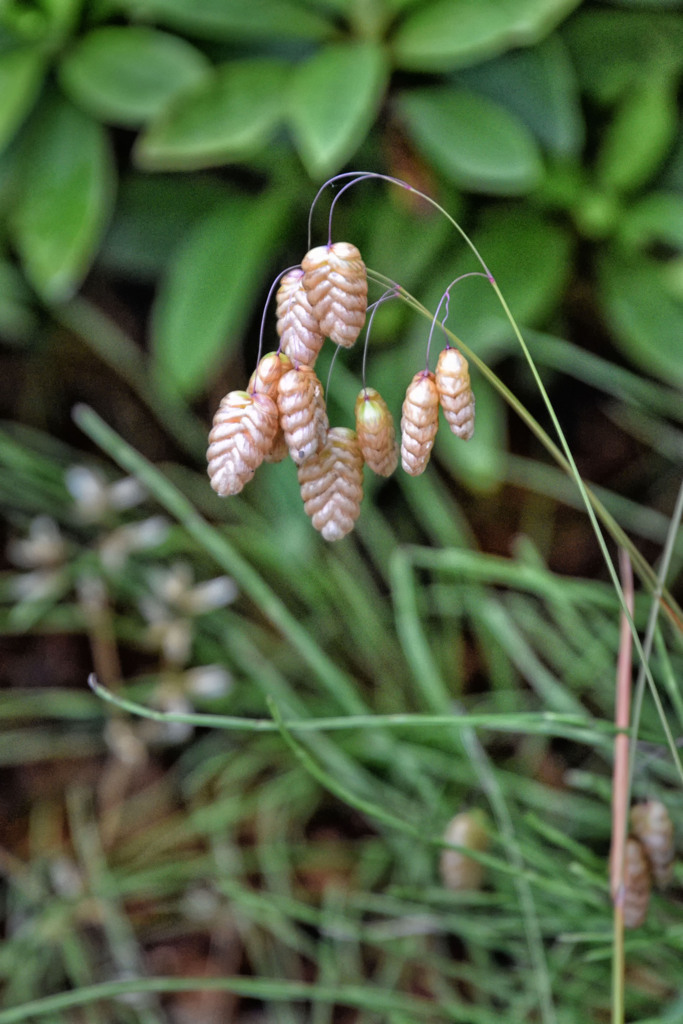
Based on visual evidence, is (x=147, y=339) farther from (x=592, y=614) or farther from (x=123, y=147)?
(x=592, y=614)

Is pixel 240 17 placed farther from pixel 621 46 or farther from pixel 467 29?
pixel 621 46

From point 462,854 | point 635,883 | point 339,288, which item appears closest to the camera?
point 339,288

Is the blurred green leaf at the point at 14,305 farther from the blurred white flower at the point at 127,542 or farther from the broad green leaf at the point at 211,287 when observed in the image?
the blurred white flower at the point at 127,542

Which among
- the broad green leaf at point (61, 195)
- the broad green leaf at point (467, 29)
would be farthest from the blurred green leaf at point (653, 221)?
the broad green leaf at point (61, 195)

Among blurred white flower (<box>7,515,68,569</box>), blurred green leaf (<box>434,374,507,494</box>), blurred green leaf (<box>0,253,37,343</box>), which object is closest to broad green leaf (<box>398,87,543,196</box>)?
blurred green leaf (<box>434,374,507,494</box>)

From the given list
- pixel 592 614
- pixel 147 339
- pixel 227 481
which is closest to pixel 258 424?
pixel 227 481

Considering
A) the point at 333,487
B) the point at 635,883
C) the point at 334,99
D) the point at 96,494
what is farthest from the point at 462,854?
the point at 334,99
